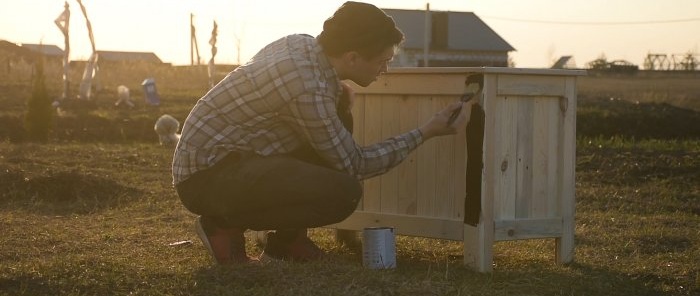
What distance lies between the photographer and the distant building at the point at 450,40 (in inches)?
1757

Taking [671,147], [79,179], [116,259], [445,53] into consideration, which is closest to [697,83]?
[445,53]

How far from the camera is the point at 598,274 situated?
514 cm

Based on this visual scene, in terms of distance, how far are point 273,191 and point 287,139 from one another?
10.2 inches

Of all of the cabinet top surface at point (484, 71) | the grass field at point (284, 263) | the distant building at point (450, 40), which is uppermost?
the distant building at point (450, 40)

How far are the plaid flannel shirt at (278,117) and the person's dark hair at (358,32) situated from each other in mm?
78

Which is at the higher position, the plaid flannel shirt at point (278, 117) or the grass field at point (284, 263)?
the plaid flannel shirt at point (278, 117)

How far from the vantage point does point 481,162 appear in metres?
5.01

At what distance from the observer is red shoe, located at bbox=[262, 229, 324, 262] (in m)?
4.91

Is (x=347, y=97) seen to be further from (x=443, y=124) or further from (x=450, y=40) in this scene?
(x=450, y=40)

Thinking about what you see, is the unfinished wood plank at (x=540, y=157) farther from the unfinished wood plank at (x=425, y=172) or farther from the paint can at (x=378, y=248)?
the paint can at (x=378, y=248)

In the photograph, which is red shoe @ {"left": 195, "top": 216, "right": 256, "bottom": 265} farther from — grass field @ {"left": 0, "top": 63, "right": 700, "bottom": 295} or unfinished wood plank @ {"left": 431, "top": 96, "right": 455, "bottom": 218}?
unfinished wood plank @ {"left": 431, "top": 96, "right": 455, "bottom": 218}

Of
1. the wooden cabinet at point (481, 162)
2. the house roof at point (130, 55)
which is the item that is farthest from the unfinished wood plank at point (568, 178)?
the house roof at point (130, 55)

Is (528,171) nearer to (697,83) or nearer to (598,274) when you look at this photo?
(598,274)

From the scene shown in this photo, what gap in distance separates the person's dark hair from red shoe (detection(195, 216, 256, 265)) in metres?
0.92
